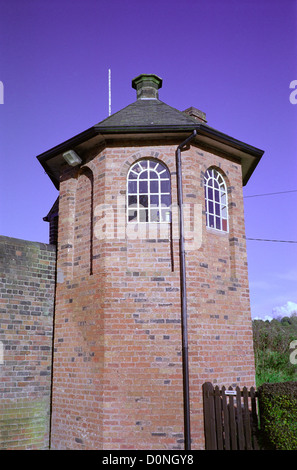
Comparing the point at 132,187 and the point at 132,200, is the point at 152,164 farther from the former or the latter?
the point at 132,200

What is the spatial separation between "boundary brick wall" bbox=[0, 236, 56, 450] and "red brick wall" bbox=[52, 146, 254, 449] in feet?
0.97

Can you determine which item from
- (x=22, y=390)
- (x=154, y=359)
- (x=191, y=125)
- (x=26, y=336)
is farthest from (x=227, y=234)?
(x=22, y=390)

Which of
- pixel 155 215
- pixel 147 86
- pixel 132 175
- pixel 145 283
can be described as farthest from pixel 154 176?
pixel 147 86

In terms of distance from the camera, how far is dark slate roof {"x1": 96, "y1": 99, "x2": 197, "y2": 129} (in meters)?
8.27

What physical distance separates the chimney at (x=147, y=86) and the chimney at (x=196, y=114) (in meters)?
1.23

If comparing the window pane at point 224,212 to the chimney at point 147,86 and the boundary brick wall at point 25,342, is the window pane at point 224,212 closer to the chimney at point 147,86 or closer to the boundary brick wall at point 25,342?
the chimney at point 147,86

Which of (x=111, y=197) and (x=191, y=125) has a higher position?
(x=191, y=125)

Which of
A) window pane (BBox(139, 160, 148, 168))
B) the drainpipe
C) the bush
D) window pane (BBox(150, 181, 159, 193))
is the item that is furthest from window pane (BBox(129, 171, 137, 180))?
the bush

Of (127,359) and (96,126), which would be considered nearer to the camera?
(127,359)

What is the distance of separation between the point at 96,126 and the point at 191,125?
188 cm

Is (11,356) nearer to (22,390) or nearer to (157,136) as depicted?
(22,390)

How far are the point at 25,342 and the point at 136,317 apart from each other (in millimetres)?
2461

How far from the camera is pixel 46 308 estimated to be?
28.5 feet

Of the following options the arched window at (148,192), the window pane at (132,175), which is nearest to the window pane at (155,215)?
the arched window at (148,192)
